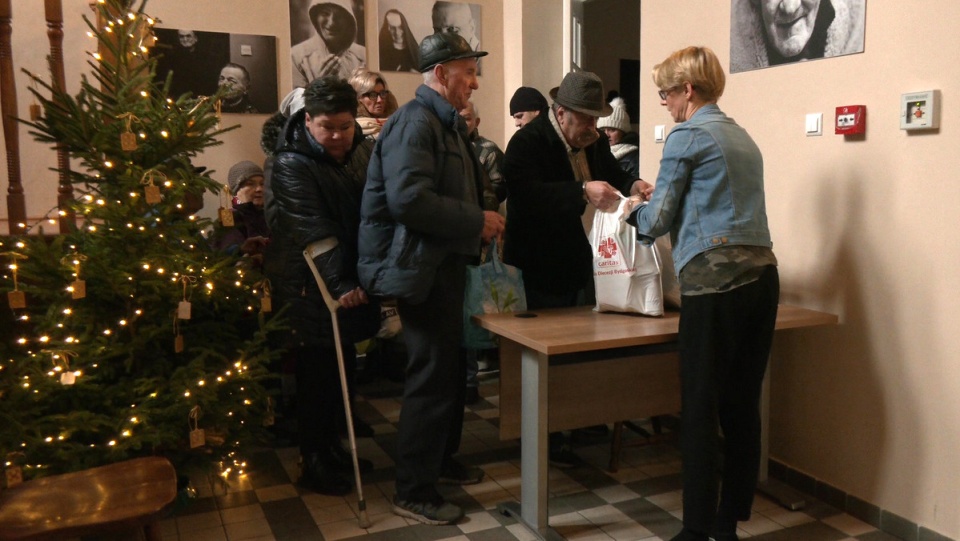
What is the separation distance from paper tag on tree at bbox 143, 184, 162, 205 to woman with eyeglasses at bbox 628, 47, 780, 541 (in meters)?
1.47

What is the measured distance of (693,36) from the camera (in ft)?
10.1

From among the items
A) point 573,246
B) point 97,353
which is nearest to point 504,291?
point 573,246

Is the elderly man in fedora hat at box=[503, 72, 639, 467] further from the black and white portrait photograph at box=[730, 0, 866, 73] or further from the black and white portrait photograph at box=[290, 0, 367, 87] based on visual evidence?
the black and white portrait photograph at box=[290, 0, 367, 87]

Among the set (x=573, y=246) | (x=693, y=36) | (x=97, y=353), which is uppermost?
(x=693, y=36)

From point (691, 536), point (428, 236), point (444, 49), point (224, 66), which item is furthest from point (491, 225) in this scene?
point (224, 66)

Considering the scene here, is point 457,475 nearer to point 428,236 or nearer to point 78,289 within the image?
point 428,236

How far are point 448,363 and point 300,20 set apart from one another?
2.77 metres

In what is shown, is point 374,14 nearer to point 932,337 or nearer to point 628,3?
point 628,3

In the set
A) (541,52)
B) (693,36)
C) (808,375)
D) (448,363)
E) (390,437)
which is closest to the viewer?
(448,363)

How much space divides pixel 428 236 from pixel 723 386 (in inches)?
39.3

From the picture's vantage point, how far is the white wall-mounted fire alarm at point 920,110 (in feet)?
7.25

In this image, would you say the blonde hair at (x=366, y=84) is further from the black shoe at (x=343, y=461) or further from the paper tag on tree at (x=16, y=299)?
the paper tag on tree at (x=16, y=299)

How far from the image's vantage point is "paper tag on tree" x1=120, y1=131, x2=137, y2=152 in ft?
7.57

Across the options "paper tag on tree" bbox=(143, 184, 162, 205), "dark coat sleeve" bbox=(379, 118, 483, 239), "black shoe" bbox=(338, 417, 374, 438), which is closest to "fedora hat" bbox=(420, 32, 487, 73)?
"dark coat sleeve" bbox=(379, 118, 483, 239)
